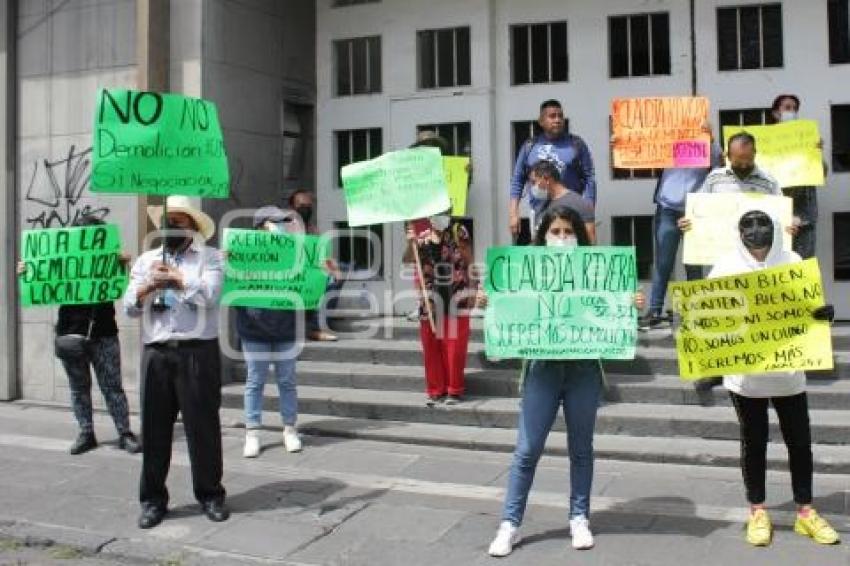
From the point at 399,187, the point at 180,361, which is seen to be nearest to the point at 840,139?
the point at 399,187

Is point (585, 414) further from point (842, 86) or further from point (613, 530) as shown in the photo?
point (842, 86)

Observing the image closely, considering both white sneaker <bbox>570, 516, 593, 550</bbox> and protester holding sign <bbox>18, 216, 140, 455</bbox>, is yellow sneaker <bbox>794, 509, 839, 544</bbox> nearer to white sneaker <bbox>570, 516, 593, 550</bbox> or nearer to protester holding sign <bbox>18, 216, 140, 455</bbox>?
white sneaker <bbox>570, 516, 593, 550</bbox>

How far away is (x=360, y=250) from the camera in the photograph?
9875mm

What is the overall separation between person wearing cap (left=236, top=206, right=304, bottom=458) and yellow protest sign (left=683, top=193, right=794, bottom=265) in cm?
289

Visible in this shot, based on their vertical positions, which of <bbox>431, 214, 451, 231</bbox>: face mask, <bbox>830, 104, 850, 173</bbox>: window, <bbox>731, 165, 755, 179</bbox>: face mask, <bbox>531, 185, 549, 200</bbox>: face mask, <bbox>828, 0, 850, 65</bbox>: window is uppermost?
<bbox>828, 0, 850, 65</bbox>: window

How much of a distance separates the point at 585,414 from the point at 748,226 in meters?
1.31

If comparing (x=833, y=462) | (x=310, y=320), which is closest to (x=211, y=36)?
(x=310, y=320)

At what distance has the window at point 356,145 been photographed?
9797 mm

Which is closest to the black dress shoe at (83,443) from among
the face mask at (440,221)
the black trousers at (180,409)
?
the black trousers at (180,409)

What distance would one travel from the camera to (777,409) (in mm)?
4887

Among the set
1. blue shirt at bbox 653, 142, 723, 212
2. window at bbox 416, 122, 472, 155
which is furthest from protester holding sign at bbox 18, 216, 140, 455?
blue shirt at bbox 653, 142, 723, 212

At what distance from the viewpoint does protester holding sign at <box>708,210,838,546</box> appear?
4.81 meters

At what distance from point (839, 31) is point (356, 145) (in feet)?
15.6

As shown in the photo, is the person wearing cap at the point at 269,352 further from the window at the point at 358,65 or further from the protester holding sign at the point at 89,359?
the window at the point at 358,65
